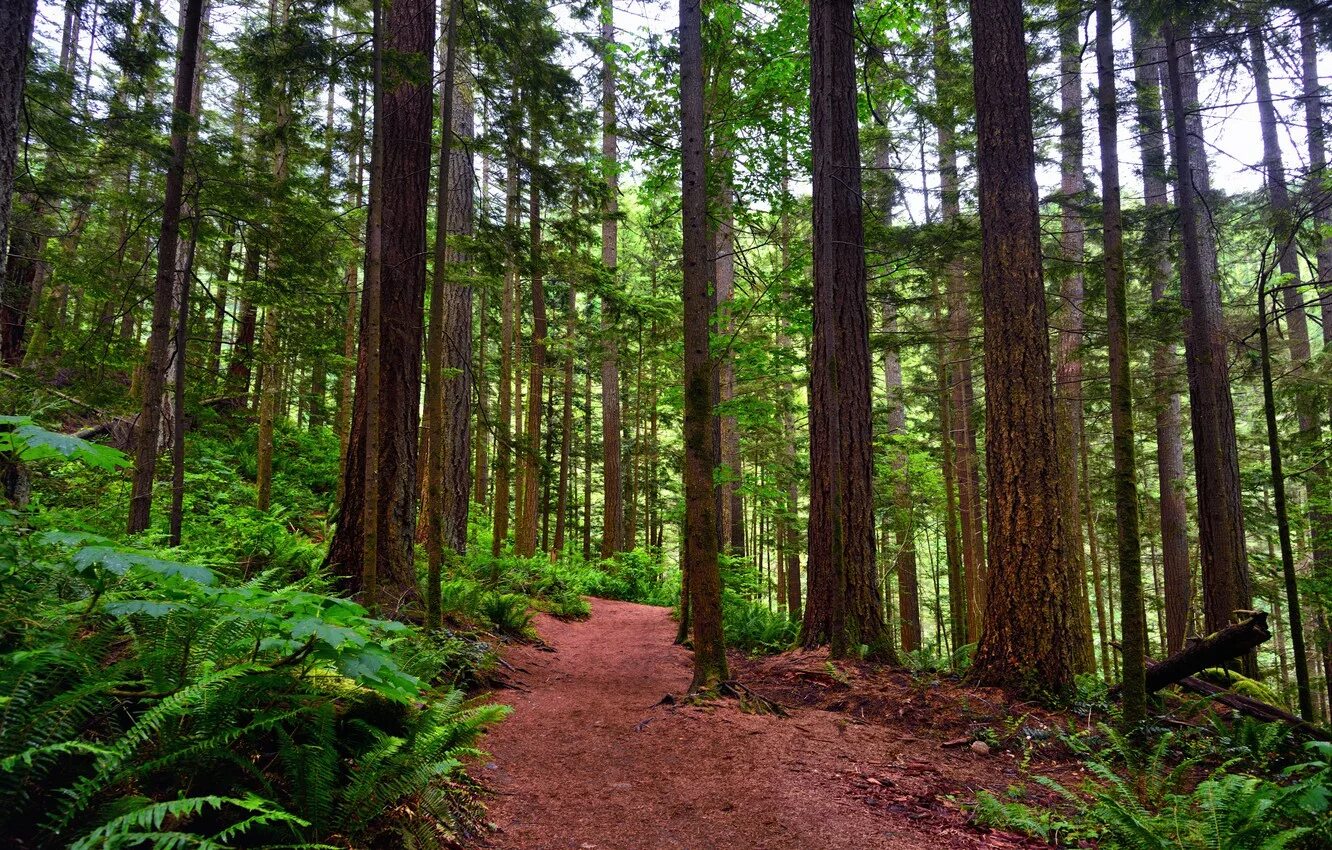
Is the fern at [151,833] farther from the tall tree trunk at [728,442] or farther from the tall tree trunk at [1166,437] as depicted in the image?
the tall tree trunk at [1166,437]

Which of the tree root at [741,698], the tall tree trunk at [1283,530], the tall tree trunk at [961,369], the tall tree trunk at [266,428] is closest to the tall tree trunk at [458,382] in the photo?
the tall tree trunk at [266,428]

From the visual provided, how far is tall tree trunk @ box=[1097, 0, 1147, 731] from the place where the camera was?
455 centimetres

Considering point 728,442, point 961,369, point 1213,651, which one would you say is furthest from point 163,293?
point 961,369

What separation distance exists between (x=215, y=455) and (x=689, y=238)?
42.6 ft

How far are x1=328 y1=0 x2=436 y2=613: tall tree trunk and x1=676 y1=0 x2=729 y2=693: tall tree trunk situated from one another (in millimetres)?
2983

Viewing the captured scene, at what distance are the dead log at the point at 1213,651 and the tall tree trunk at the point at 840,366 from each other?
8.65 ft

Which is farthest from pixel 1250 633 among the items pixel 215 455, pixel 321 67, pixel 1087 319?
pixel 215 455

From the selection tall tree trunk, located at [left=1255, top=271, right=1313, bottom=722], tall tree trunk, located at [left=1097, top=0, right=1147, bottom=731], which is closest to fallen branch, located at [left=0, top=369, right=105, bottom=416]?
tall tree trunk, located at [left=1097, top=0, right=1147, bottom=731]

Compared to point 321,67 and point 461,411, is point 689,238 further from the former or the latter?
point 461,411

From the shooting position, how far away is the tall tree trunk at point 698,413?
238 inches

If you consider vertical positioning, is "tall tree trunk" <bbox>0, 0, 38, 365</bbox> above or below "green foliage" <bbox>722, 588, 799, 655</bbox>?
above

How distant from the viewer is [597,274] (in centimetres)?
1155

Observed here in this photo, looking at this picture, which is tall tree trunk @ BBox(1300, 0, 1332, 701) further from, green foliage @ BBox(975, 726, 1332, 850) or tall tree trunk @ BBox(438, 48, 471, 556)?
tall tree trunk @ BBox(438, 48, 471, 556)

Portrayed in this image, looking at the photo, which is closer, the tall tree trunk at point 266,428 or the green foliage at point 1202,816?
the green foliage at point 1202,816
